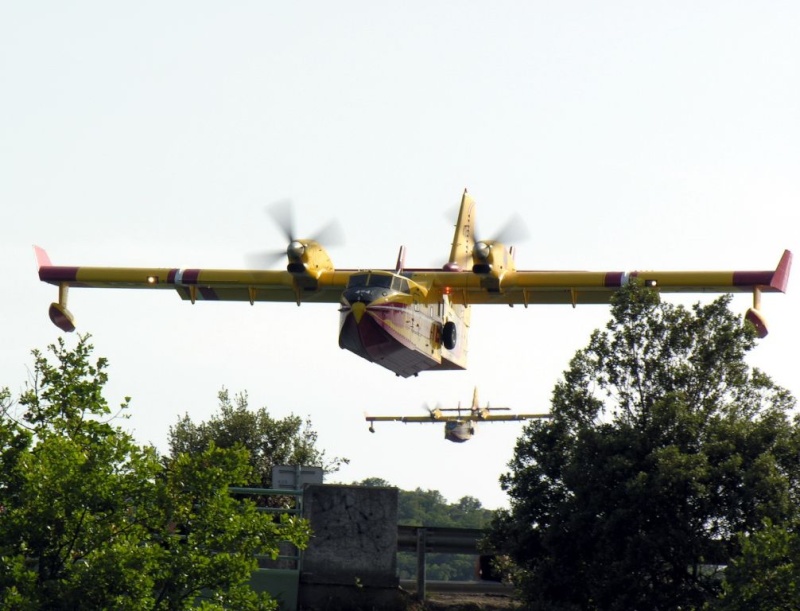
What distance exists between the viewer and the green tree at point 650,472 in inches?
955

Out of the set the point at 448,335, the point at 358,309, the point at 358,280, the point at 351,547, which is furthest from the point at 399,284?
the point at 351,547

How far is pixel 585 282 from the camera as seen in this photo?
37531 millimetres

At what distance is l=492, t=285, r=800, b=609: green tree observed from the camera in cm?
2425

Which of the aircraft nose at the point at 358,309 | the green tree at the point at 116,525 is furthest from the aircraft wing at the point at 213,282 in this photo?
the green tree at the point at 116,525

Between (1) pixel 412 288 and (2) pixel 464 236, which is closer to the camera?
(1) pixel 412 288

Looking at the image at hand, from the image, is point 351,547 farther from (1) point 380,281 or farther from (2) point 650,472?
(1) point 380,281

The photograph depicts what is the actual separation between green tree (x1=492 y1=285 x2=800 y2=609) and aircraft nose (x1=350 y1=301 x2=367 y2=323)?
22.2 ft

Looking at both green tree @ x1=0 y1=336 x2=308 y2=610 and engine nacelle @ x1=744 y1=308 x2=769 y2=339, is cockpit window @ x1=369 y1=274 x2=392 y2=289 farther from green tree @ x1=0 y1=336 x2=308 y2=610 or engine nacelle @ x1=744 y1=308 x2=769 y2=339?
green tree @ x1=0 y1=336 x2=308 y2=610

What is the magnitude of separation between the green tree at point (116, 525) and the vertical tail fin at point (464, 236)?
965 inches

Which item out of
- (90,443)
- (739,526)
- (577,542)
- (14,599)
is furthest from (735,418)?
(14,599)

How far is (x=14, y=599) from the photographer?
55.8 feet

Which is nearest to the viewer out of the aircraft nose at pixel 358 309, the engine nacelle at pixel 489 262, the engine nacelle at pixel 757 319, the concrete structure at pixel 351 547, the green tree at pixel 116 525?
the green tree at pixel 116 525

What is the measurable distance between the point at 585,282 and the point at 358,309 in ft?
27.1

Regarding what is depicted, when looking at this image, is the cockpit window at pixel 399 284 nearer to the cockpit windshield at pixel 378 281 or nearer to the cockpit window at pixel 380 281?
the cockpit windshield at pixel 378 281
